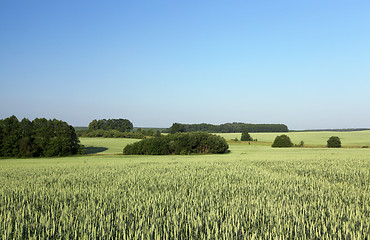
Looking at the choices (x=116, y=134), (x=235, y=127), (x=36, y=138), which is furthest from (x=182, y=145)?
(x=235, y=127)

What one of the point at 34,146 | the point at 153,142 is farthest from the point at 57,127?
the point at 153,142

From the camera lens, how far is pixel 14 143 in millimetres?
43125

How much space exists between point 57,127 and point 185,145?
21717mm

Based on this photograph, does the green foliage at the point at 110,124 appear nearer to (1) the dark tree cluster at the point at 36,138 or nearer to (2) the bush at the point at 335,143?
(1) the dark tree cluster at the point at 36,138

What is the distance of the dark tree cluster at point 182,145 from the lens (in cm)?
4447

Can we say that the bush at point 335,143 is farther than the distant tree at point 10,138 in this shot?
Yes

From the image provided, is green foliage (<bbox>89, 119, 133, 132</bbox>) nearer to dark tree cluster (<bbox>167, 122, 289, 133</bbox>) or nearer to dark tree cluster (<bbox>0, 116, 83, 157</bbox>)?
dark tree cluster (<bbox>167, 122, 289, 133</bbox>)

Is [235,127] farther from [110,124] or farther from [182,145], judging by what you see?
[182,145]

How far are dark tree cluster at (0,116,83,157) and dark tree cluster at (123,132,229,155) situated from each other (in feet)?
31.9

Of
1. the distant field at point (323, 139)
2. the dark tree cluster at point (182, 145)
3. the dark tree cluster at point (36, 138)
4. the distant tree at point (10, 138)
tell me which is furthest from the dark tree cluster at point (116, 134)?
the distant tree at point (10, 138)

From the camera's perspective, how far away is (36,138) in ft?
145

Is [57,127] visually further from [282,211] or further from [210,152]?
[282,211]

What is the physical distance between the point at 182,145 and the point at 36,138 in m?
23.4

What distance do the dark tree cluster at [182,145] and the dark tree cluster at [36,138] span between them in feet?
31.9
